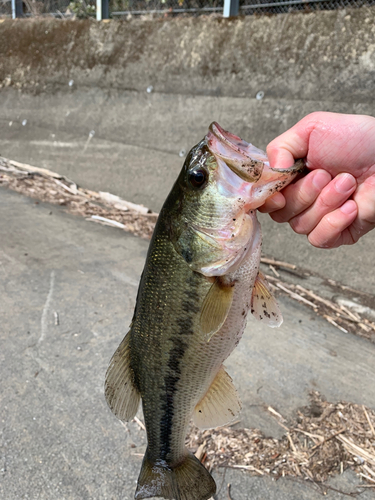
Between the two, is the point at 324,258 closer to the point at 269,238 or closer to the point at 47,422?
the point at 269,238

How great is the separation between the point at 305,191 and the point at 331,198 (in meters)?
0.13

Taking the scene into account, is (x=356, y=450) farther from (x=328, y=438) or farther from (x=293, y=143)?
(x=293, y=143)

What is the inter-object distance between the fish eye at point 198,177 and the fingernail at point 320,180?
611mm

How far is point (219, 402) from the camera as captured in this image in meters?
1.93

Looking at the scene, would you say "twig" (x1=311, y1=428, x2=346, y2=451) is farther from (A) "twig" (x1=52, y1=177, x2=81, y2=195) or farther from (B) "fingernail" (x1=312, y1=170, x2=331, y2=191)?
(A) "twig" (x1=52, y1=177, x2=81, y2=195)

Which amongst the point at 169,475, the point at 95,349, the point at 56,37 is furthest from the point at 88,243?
the point at 56,37

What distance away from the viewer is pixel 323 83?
14.8 ft

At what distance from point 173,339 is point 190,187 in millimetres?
639

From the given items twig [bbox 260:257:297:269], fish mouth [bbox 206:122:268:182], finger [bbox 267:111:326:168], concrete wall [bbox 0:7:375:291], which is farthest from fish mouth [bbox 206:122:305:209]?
twig [bbox 260:257:297:269]

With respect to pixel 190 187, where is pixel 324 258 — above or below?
below

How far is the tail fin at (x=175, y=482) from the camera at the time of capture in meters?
1.89

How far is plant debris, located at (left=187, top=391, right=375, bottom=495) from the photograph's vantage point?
8.50 feet

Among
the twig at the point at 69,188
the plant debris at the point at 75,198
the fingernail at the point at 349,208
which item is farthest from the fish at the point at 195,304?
the twig at the point at 69,188

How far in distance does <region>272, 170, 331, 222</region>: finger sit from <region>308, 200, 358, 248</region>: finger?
118 mm
